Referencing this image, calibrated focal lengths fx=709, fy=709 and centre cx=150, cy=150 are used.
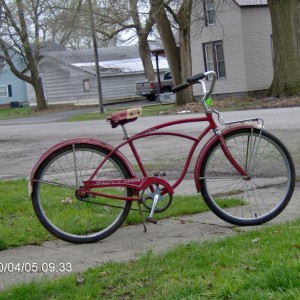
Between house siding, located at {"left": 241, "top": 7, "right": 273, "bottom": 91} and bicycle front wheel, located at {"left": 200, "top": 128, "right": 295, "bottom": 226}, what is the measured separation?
105ft

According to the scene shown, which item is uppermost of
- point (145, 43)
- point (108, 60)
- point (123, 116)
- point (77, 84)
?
point (145, 43)

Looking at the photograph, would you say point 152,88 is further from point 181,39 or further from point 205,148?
point 205,148

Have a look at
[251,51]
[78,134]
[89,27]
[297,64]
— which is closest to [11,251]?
[78,134]

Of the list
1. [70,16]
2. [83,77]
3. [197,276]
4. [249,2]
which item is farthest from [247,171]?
[83,77]

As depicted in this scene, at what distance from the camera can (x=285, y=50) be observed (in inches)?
1172

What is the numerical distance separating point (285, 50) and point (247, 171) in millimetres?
24594

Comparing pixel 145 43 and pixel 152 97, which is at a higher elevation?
pixel 145 43

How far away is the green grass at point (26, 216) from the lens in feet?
18.9

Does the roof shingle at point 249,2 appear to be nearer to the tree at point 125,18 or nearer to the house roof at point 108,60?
the tree at point 125,18

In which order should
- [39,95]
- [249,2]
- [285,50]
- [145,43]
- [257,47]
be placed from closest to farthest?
[285,50] → [249,2] → [257,47] → [145,43] → [39,95]

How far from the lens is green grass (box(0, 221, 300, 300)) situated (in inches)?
154

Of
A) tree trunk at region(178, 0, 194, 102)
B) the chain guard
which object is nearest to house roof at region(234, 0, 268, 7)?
tree trunk at region(178, 0, 194, 102)

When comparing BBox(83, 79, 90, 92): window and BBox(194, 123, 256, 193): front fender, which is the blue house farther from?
BBox(194, 123, 256, 193): front fender

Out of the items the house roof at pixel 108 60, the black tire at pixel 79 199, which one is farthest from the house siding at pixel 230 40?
the black tire at pixel 79 199
